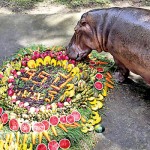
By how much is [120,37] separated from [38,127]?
1292 mm

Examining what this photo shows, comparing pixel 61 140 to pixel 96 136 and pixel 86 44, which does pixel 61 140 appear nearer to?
pixel 96 136

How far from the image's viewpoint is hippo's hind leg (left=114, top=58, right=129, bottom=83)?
4.31 metres

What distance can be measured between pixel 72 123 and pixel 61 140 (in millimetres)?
239

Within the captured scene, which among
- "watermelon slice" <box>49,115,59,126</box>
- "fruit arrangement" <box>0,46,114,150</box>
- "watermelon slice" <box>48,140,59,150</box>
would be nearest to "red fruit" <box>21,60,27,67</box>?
"fruit arrangement" <box>0,46,114,150</box>

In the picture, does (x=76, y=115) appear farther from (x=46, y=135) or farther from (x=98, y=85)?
(x=98, y=85)

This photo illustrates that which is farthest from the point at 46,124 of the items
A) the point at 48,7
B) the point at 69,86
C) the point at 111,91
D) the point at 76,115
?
the point at 48,7

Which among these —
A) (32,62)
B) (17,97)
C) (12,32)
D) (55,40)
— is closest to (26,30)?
(12,32)

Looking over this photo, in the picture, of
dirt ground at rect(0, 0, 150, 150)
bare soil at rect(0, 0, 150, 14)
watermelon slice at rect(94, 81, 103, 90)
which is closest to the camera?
dirt ground at rect(0, 0, 150, 150)

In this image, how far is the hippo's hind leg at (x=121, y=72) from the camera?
4.31 metres

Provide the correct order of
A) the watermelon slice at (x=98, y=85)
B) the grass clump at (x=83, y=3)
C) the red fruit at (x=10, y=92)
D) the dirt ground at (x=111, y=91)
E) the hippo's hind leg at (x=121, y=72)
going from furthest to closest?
the grass clump at (x=83, y=3) → the hippo's hind leg at (x=121, y=72) → the watermelon slice at (x=98, y=85) → the red fruit at (x=10, y=92) → the dirt ground at (x=111, y=91)

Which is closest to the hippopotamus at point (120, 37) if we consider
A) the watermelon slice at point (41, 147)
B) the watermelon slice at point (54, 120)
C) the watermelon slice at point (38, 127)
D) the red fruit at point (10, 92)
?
the red fruit at point (10, 92)

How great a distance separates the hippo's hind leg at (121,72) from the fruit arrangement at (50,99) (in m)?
0.10

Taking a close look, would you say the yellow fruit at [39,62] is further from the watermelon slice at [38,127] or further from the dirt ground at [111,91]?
the watermelon slice at [38,127]

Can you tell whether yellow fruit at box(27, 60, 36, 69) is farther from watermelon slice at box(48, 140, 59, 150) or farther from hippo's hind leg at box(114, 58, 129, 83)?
watermelon slice at box(48, 140, 59, 150)
